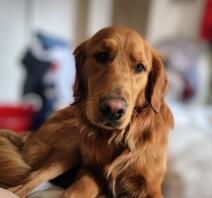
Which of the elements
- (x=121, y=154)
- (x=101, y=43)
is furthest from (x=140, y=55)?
(x=121, y=154)

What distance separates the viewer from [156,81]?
0.96 m

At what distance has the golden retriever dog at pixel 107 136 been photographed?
0.83m

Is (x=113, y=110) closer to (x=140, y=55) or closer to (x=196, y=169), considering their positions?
(x=140, y=55)

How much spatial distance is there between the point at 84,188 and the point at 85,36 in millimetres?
3362

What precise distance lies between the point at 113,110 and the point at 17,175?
24 centimetres

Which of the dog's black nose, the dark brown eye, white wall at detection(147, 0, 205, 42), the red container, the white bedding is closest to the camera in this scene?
the dog's black nose

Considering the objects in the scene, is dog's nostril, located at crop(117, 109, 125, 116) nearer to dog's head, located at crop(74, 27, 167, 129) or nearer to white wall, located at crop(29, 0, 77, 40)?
dog's head, located at crop(74, 27, 167, 129)

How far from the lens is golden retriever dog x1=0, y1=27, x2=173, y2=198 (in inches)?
32.7

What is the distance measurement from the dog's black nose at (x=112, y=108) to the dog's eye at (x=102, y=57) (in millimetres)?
150

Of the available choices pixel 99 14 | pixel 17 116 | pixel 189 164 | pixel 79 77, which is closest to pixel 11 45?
pixel 99 14

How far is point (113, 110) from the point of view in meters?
0.79

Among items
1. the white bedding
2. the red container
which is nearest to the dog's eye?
the white bedding

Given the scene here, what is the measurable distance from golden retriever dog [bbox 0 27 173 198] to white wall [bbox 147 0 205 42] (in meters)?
2.85

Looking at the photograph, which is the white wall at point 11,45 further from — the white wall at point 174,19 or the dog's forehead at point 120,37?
the dog's forehead at point 120,37
